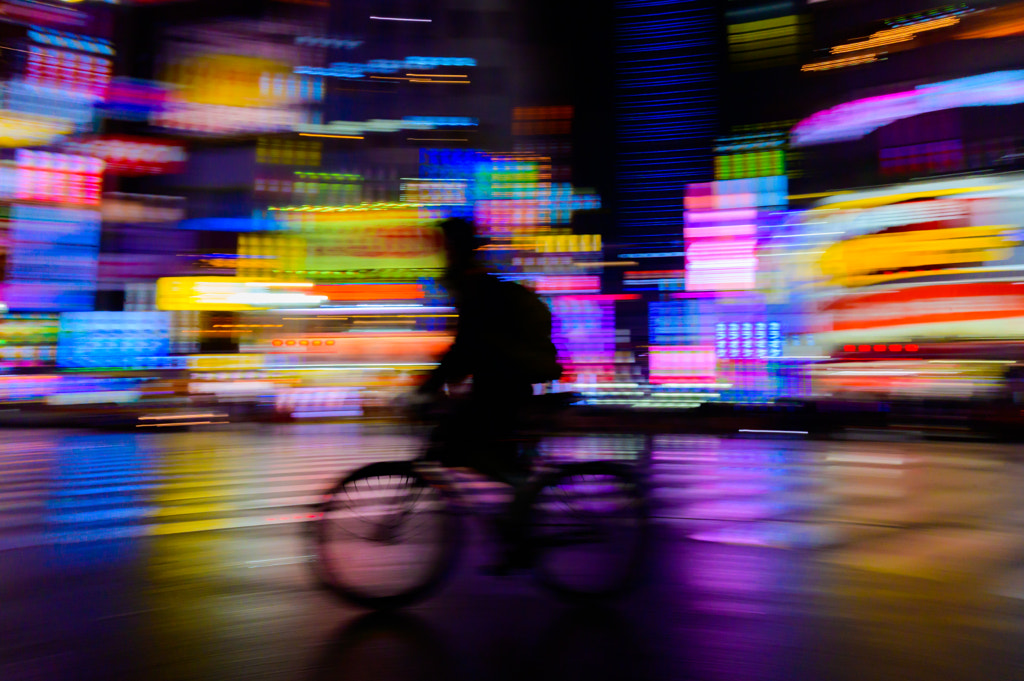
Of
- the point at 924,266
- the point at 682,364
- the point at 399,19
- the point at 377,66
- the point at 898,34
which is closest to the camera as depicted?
the point at 924,266

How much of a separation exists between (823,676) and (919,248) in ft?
97.3

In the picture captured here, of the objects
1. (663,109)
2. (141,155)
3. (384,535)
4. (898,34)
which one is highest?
(663,109)

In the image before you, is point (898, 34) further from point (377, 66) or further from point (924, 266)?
point (377, 66)

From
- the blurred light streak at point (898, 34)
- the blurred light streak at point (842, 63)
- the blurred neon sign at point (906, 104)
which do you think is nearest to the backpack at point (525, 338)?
the blurred neon sign at point (906, 104)

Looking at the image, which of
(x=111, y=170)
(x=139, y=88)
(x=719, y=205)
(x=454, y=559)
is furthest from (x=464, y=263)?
(x=719, y=205)

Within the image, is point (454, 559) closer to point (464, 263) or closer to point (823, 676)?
point (464, 263)

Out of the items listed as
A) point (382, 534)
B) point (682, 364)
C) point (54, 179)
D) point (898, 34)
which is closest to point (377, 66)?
point (54, 179)

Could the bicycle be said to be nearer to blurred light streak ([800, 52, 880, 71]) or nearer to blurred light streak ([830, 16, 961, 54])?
blurred light streak ([830, 16, 961, 54])

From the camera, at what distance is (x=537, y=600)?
4820 mm

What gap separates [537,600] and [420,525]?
0.81m

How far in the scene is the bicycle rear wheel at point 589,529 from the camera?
4613 mm

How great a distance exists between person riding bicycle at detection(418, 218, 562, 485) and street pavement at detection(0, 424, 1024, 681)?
0.41 meters

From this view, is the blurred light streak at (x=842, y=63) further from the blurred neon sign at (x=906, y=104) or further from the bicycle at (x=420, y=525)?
the bicycle at (x=420, y=525)

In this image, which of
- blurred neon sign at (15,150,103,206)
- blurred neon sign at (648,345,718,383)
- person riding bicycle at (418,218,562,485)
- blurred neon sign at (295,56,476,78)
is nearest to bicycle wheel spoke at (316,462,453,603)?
person riding bicycle at (418,218,562,485)
